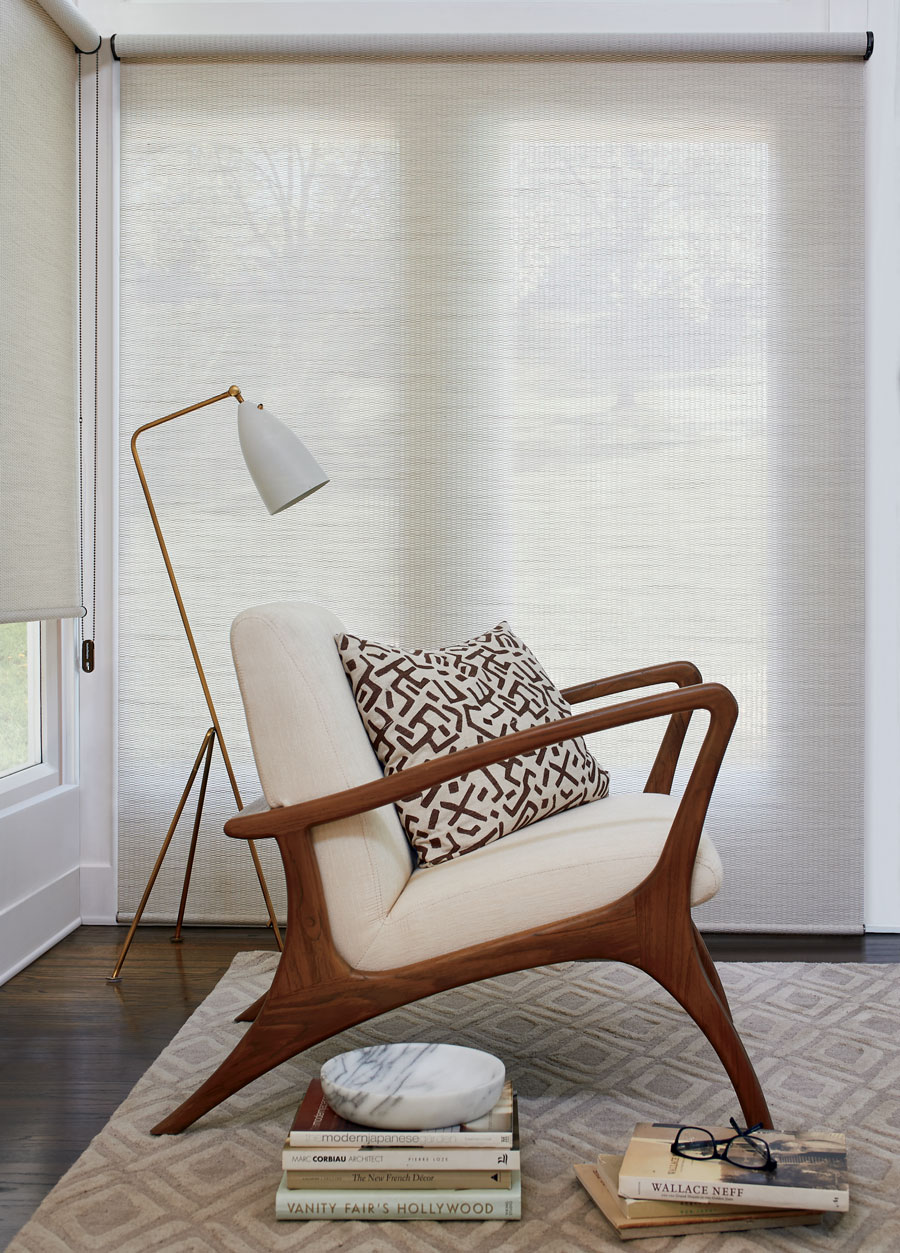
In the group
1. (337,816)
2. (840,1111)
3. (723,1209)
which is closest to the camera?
(723,1209)

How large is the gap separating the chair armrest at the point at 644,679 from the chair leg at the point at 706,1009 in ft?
2.43

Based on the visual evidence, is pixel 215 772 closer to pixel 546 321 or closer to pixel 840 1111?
pixel 546 321

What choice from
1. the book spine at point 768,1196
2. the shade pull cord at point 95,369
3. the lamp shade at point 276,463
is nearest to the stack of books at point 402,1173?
the book spine at point 768,1196

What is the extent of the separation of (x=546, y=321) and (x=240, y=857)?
5.65ft

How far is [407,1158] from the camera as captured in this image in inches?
58.8

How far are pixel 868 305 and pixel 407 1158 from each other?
2573 millimetres

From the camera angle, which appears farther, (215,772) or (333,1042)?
(215,772)

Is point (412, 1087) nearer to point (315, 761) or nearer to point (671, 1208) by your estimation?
point (671, 1208)

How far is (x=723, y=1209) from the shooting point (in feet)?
4.81

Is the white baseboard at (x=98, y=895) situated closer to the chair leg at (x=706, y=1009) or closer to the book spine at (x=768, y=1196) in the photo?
the chair leg at (x=706, y=1009)

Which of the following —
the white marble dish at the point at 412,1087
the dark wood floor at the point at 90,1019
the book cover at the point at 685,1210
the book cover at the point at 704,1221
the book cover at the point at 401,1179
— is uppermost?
the white marble dish at the point at 412,1087

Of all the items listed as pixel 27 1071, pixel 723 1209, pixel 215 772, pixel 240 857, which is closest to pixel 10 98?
pixel 215 772

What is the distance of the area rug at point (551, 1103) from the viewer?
4.86 feet

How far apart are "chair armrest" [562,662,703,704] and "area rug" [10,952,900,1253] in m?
0.66
